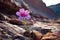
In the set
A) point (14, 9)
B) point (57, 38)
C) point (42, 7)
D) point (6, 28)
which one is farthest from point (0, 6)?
point (42, 7)

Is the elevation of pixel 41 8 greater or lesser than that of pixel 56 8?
lesser

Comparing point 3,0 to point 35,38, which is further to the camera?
point 3,0

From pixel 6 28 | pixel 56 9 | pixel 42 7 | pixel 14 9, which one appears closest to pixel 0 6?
pixel 14 9

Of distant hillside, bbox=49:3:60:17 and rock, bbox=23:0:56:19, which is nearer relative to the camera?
rock, bbox=23:0:56:19

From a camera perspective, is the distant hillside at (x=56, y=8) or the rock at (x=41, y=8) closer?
the rock at (x=41, y=8)

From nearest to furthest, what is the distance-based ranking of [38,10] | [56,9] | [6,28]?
1. [6,28]
2. [38,10]
3. [56,9]

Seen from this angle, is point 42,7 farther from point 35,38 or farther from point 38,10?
point 35,38

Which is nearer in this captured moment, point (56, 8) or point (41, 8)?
point (41, 8)

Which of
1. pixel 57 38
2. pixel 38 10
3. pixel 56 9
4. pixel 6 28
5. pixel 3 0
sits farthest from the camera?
pixel 56 9

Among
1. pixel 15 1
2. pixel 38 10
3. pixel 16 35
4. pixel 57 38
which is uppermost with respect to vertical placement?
pixel 38 10

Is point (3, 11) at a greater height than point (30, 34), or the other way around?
point (3, 11)
